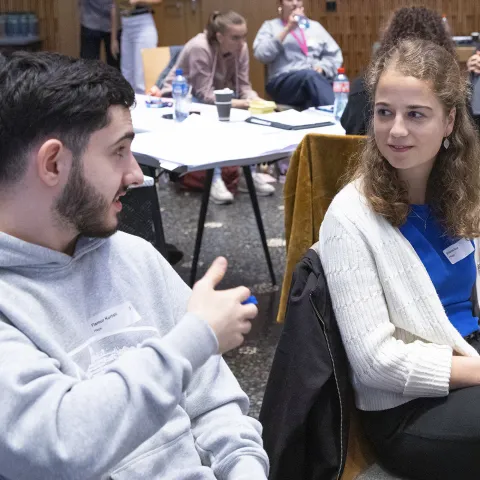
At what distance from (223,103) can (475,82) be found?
1155 millimetres

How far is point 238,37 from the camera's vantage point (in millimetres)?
5098

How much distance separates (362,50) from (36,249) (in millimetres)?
7909

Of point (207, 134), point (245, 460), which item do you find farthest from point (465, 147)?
point (207, 134)

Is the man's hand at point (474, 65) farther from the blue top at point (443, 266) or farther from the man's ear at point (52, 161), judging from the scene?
the man's ear at point (52, 161)

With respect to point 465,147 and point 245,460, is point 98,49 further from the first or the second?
point 245,460

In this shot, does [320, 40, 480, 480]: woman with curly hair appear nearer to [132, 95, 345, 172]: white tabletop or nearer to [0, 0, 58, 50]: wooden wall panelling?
[132, 95, 345, 172]: white tabletop

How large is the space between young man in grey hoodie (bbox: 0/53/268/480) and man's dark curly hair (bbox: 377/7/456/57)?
7.44ft

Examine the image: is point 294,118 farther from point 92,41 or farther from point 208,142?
point 92,41

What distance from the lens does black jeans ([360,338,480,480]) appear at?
1653 mm

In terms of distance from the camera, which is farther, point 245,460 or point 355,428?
point 355,428

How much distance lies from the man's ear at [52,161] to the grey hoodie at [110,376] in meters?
0.10

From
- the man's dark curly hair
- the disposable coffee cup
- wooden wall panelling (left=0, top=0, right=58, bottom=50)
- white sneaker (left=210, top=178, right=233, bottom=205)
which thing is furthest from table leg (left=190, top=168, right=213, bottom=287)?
wooden wall panelling (left=0, top=0, right=58, bottom=50)

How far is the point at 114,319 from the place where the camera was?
1262 millimetres

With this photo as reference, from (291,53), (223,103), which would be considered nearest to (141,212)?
(223,103)
